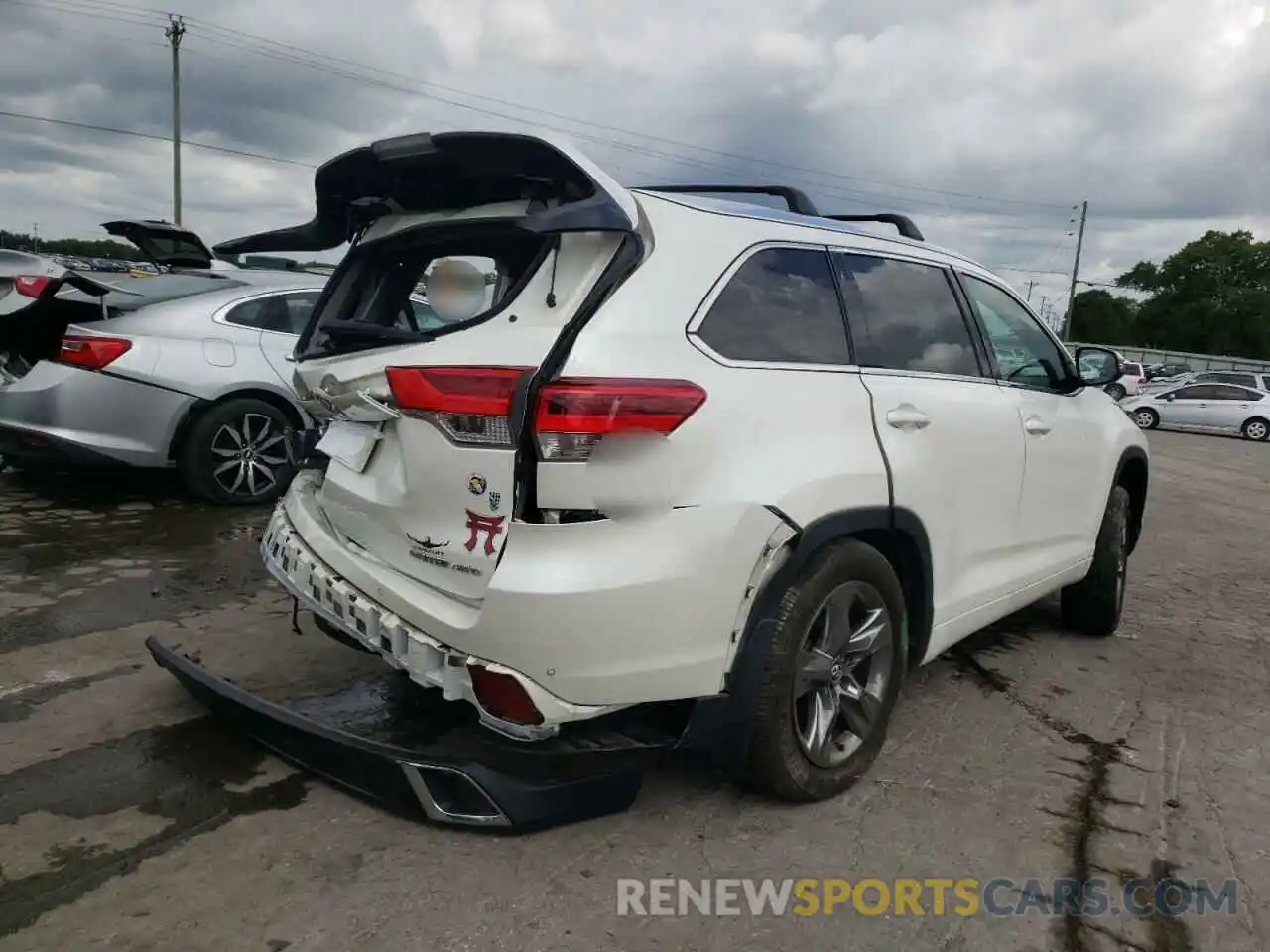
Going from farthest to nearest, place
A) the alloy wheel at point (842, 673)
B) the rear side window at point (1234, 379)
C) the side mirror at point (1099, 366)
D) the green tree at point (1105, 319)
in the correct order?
1. the green tree at point (1105, 319)
2. the rear side window at point (1234, 379)
3. the side mirror at point (1099, 366)
4. the alloy wheel at point (842, 673)

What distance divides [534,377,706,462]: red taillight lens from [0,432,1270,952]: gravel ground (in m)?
1.15

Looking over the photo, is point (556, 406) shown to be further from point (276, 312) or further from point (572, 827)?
point (276, 312)

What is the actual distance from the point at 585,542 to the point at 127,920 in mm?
1404

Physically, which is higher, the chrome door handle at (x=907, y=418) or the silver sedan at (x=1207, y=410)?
the chrome door handle at (x=907, y=418)

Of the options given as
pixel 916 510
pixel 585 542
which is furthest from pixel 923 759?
pixel 585 542

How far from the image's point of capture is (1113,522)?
4.96m

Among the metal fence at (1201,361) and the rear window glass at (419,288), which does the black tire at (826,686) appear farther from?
the metal fence at (1201,361)

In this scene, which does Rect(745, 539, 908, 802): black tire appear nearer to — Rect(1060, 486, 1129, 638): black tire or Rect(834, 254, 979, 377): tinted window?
Rect(834, 254, 979, 377): tinted window

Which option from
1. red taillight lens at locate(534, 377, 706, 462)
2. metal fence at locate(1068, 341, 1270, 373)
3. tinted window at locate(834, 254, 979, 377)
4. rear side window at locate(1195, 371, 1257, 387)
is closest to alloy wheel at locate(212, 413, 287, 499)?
tinted window at locate(834, 254, 979, 377)

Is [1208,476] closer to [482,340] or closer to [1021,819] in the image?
[1021,819]

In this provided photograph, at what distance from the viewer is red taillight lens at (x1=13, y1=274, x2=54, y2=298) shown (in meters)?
5.76

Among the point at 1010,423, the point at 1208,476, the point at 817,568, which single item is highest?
the point at 1010,423

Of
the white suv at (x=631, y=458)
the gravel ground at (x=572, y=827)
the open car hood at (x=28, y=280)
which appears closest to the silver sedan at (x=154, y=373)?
the open car hood at (x=28, y=280)

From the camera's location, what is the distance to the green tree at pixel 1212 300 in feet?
270
